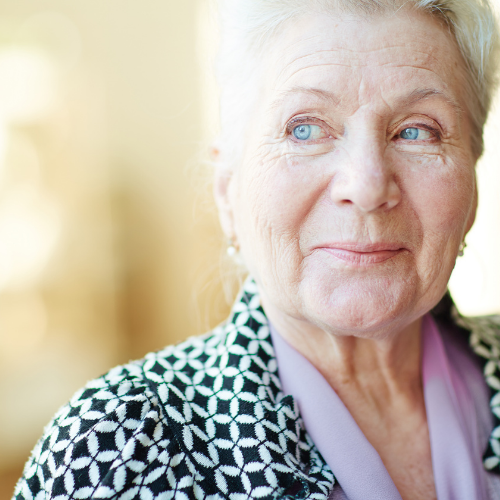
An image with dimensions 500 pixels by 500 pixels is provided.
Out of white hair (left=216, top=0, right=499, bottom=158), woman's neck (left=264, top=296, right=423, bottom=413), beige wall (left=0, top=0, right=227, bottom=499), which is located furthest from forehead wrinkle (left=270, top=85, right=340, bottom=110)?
beige wall (left=0, top=0, right=227, bottom=499)

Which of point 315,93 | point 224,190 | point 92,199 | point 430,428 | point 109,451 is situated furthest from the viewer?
point 92,199

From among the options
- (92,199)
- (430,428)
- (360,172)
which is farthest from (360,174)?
(92,199)

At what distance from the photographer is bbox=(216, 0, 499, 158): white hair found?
→ 1.02 m

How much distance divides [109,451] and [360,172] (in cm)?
69

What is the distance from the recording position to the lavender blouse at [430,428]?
3.26 feet

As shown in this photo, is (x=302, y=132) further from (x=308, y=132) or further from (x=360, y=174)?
(x=360, y=174)

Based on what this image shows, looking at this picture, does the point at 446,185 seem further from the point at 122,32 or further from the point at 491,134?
the point at 122,32

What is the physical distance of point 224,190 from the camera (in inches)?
50.1

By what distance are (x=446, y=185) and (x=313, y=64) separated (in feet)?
1.20

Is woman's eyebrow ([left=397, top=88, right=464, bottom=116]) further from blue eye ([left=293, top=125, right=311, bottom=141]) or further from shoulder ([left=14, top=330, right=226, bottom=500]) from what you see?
shoulder ([left=14, top=330, right=226, bottom=500])

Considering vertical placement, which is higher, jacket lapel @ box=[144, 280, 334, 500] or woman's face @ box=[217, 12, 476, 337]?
woman's face @ box=[217, 12, 476, 337]

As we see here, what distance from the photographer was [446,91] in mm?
1025

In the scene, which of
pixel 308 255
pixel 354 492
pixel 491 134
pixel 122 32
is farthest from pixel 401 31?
pixel 122 32

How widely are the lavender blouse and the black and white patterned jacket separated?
0.12ft
